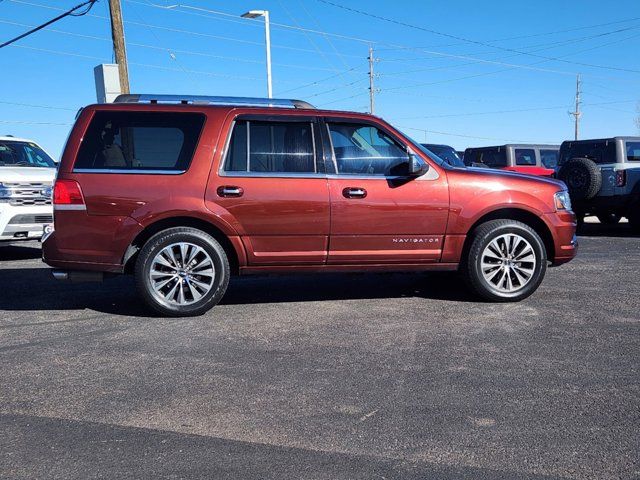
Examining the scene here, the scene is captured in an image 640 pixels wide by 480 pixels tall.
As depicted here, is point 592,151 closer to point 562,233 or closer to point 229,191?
point 562,233

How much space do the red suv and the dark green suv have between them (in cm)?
583

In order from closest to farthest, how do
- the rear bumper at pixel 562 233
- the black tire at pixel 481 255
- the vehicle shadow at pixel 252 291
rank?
the black tire at pixel 481 255 → the rear bumper at pixel 562 233 → the vehicle shadow at pixel 252 291

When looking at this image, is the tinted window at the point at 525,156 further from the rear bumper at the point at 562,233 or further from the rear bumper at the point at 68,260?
the rear bumper at the point at 68,260

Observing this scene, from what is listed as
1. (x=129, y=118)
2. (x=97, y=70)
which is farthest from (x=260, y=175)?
(x=97, y=70)

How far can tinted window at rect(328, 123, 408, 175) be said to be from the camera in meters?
5.82

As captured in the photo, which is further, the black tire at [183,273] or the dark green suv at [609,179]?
the dark green suv at [609,179]

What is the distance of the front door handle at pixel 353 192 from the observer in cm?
569

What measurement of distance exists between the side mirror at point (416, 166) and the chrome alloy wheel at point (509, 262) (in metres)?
0.99

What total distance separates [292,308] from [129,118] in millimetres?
2321

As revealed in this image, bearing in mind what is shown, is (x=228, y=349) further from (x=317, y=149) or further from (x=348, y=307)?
(x=317, y=149)

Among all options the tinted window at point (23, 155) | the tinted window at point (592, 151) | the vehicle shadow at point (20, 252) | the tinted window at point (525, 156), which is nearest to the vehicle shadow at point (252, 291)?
the vehicle shadow at point (20, 252)

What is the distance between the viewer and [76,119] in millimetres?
5555

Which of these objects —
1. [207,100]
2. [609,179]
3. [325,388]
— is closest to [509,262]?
[325,388]

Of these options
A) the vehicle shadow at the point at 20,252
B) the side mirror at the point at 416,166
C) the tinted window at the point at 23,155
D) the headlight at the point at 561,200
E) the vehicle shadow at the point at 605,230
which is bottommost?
the vehicle shadow at the point at 605,230
